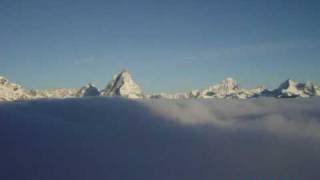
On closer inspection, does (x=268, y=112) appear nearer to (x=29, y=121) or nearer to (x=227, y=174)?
(x=227, y=174)

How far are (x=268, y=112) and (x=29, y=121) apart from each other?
85.7ft

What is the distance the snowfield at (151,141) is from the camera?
29.0 m

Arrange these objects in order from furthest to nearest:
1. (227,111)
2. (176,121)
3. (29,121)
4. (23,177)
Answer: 1. (227,111)
2. (176,121)
3. (29,121)
4. (23,177)

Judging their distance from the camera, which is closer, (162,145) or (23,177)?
(23,177)

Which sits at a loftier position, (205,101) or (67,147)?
(205,101)

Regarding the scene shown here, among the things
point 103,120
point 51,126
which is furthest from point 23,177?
point 103,120

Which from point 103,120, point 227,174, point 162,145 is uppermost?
point 103,120

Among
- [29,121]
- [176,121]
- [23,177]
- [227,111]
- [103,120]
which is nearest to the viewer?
[23,177]

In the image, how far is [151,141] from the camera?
3400 cm

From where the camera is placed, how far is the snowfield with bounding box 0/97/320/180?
28984mm

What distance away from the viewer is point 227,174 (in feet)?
102

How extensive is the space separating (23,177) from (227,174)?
15.3 meters

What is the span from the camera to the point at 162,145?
33.8 m

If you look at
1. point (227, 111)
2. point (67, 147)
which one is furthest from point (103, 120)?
point (227, 111)
